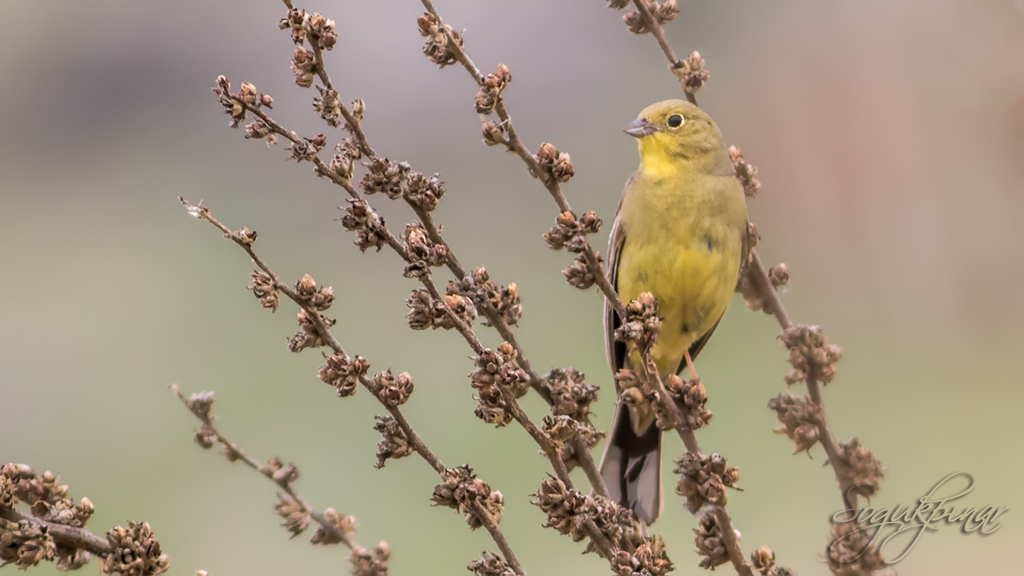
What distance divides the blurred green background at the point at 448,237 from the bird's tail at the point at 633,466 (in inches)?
6.3

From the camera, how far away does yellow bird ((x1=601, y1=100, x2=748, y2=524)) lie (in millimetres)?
1609

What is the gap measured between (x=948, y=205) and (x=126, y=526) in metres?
1.47

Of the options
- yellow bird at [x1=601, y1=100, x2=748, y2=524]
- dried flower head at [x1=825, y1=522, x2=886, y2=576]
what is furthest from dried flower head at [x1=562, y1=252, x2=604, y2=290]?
yellow bird at [x1=601, y1=100, x2=748, y2=524]

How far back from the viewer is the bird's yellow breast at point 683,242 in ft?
5.29

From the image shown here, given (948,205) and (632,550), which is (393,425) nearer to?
(632,550)

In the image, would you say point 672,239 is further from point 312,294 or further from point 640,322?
point 312,294

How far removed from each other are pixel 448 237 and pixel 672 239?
84 centimetres

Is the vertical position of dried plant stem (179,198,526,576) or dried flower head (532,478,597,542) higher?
dried plant stem (179,198,526,576)

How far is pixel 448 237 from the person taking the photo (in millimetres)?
2326

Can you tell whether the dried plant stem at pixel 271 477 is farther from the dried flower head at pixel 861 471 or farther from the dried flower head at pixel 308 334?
the dried flower head at pixel 861 471

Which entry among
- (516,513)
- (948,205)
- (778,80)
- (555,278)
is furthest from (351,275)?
(948,205)

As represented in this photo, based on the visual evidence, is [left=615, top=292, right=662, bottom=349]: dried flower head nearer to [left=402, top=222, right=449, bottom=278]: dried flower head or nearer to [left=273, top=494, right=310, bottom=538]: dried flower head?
[left=402, top=222, right=449, bottom=278]: dried flower head

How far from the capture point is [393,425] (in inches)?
33.1

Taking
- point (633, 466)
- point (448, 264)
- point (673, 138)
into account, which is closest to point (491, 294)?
point (448, 264)
